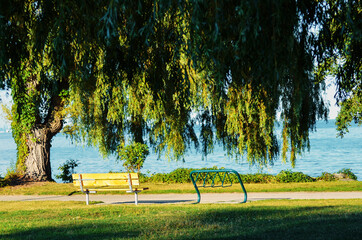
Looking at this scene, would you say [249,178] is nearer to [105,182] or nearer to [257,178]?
[257,178]

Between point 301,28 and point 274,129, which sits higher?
point 301,28

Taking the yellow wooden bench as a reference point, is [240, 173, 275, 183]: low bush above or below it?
below

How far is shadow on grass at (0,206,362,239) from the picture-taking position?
669 centimetres

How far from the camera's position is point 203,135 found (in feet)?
57.4

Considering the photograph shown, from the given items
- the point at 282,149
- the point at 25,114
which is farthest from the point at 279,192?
the point at 25,114

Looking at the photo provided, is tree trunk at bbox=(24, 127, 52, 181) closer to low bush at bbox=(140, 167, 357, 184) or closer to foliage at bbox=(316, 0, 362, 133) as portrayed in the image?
low bush at bbox=(140, 167, 357, 184)

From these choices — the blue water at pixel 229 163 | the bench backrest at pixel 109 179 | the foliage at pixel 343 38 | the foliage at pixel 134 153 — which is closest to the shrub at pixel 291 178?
the blue water at pixel 229 163

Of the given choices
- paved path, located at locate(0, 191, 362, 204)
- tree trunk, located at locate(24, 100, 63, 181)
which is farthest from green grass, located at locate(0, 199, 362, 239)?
tree trunk, located at locate(24, 100, 63, 181)

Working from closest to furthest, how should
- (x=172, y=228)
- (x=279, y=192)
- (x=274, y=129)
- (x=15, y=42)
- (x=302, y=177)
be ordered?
(x=15, y=42) < (x=172, y=228) < (x=279, y=192) < (x=274, y=129) < (x=302, y=177)

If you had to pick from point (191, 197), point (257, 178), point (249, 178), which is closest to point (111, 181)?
point (191, 197)

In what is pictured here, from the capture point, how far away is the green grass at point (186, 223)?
676cm

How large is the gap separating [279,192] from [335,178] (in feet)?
15.1

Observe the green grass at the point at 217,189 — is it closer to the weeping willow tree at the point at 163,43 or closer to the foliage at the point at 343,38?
the weeping willow tree at the point at 163,43

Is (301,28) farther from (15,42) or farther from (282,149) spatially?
(282,149)
